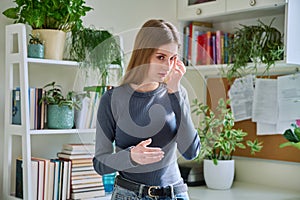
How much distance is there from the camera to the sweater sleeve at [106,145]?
58.7 inches

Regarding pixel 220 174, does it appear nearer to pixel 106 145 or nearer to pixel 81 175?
pixel 81 175

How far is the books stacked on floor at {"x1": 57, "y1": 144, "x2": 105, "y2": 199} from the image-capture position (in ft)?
7.30

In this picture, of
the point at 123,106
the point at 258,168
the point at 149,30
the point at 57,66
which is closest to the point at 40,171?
the point at 57,66

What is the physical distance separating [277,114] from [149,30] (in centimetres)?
136

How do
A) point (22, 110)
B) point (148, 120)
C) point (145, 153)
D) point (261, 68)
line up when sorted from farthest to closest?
point (261, 68) < point (22, 110) < point (148, 120) < point (145, 153)

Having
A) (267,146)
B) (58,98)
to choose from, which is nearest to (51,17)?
(58,98)

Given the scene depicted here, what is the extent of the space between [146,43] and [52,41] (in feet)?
2.80

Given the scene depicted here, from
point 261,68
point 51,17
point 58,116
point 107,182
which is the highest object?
point 51,17

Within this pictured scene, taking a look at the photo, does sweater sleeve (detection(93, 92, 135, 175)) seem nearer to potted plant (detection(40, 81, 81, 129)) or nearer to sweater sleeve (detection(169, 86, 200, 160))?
sweater sleeve (detection(169, 86, 200, 160))

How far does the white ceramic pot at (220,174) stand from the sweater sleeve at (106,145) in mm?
1169

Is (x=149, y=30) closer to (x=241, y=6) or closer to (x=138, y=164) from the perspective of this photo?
(x=138, y=164)

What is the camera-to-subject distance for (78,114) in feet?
7.49

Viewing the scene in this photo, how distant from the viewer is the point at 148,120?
1.52 m

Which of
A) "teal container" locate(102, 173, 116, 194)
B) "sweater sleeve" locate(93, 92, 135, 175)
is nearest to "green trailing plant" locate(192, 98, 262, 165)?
"teal container" locate(102, 173, 116, 194)
